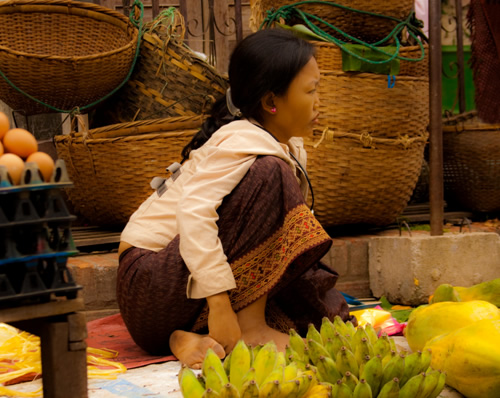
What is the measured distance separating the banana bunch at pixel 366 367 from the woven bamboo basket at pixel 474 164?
2.54 m

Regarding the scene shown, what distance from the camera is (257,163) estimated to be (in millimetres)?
2047

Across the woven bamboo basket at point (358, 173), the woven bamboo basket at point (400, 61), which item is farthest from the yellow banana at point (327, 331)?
the woven bamboo basket at point (400, 61)

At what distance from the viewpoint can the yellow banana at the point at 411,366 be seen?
1.51 m

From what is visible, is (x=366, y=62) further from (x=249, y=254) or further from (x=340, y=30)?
(x=249, y=254)

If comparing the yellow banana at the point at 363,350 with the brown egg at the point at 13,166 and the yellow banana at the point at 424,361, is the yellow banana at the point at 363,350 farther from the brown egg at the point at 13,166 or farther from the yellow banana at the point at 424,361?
the brown egg at the point at 13,166

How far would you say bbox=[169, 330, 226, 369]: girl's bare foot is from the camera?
1910 millimetres

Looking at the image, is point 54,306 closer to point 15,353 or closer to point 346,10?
point 15,353

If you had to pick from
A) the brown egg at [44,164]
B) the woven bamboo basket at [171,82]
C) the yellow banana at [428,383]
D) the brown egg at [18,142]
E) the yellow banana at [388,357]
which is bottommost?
the yellow banana at [428,383]

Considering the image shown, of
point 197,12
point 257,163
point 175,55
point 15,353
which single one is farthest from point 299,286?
point 197,12

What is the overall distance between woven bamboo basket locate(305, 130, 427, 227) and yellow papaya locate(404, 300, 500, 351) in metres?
1.29

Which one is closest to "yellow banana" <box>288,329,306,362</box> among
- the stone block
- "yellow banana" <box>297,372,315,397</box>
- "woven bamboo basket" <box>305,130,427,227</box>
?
"yellow banana" <box>297,372,315,397</box>

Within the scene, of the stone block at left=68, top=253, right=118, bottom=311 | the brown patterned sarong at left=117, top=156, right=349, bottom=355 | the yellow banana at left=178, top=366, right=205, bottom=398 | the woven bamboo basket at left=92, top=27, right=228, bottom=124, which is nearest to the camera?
the yellow banana at left=178, top=366, right=205, bottom=398

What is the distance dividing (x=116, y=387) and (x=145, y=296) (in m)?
0.34

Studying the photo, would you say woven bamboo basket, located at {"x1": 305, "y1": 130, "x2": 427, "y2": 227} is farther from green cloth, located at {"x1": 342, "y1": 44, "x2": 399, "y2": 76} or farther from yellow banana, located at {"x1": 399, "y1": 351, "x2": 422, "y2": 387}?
yellow banana, located at {"x1": 399, "y1": 351, "x2": 422, "y2": 387}
